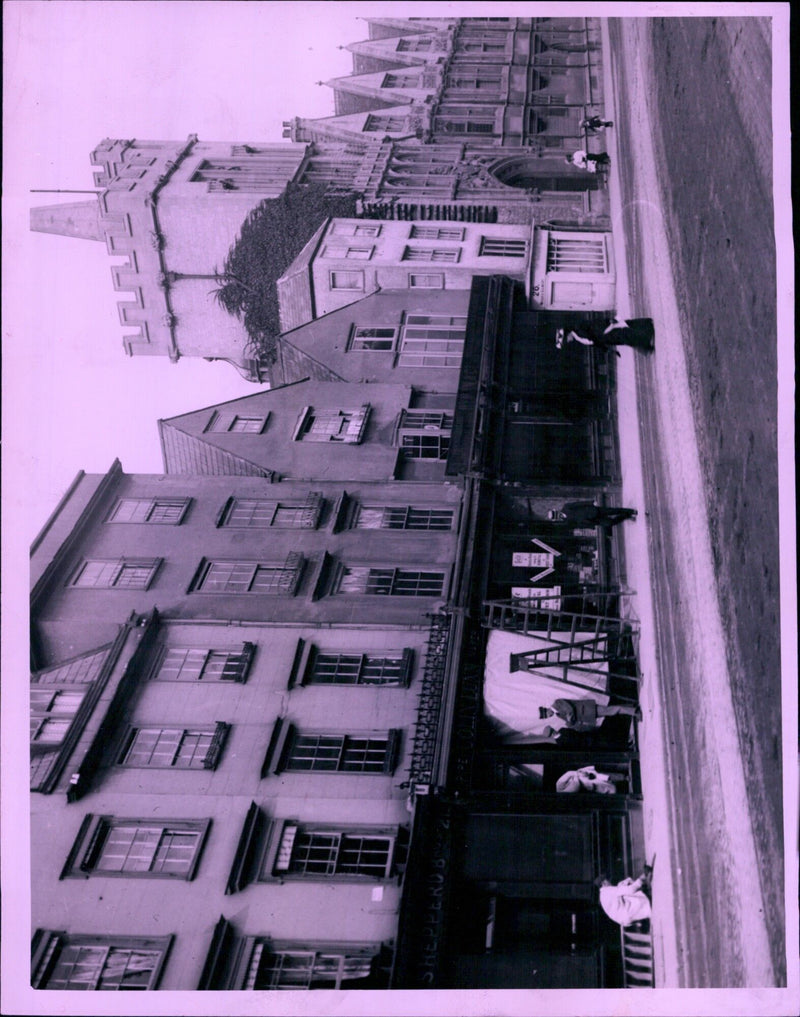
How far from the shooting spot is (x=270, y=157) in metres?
41.2

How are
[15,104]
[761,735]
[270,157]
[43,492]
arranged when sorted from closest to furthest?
[761,735] < [15,104] < [43,492] < [270,157]

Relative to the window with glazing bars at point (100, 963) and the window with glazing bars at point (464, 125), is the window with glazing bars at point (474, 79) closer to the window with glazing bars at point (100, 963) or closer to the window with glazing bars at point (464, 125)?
the window with glazing bars at point (464, 125)

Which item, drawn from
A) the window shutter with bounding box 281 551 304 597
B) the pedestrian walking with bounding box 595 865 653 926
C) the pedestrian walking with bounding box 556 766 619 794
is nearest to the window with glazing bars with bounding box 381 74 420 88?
the window shutter with bounding box 281 551 304 597

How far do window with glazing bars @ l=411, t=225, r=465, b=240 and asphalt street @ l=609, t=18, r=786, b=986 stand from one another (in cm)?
1699

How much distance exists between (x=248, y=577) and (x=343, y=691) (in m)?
5.12

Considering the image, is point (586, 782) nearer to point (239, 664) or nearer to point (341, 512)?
point (239, 664)

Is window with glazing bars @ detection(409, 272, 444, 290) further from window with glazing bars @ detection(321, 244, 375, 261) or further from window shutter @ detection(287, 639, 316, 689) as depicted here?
window shutter @ detection(287, 639, 316, 689)

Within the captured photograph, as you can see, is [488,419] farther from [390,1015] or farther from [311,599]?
[390,1015]

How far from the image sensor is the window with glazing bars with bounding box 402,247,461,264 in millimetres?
34594

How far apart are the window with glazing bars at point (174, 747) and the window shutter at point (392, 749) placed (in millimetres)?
4187

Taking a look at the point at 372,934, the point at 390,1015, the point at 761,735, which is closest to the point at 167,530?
the point at 372,934

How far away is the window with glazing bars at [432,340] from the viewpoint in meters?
32.1

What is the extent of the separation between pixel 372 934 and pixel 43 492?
451 inches

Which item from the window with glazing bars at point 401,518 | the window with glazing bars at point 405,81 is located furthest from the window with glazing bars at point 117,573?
the window with glazing bars at point 405,81
